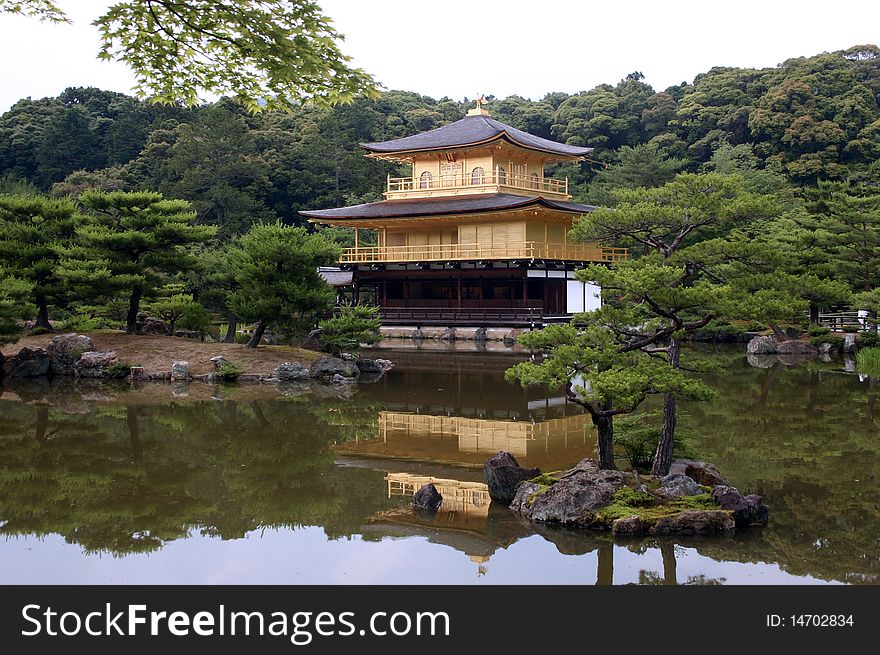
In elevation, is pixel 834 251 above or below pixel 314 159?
below

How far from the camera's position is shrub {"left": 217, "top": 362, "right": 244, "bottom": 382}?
1933 cm

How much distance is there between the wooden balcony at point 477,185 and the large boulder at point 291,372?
16860 mm

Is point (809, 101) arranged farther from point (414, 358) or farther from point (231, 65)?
point (231, 65)

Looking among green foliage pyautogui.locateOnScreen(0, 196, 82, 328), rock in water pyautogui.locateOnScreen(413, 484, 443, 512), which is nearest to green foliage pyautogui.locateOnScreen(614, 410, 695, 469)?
rock in water pyautogui.locateOnScreen(413, 484, 443, 512)

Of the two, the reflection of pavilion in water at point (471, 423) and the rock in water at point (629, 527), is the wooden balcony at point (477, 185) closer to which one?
the reflection of pavilion in water at point (471, 423)

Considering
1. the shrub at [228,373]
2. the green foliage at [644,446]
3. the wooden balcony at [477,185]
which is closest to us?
the green foliage at [644,446]

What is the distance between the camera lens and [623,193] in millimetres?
9914

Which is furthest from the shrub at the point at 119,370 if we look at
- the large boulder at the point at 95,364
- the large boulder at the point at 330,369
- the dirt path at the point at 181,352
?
the large boulder at the point at 330,369

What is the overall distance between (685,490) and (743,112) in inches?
1863

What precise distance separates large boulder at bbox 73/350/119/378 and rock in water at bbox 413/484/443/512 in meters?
13.5

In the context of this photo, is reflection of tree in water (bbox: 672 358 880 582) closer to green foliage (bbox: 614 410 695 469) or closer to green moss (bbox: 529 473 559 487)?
green foliage (bbox: 614 410 695 469)

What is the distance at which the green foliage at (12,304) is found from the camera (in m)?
18.8

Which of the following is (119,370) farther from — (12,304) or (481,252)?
(481,252)

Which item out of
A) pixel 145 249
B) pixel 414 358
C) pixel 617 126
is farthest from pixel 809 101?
pixel 145 249
